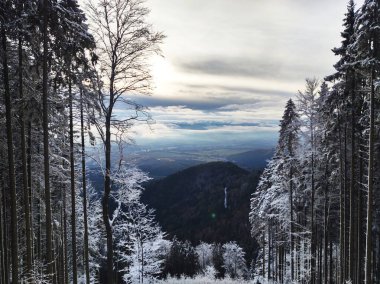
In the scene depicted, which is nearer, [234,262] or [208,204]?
[234,262]

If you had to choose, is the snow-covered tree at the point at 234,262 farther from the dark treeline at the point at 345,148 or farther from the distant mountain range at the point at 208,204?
the dark treeline at the point at 345,148

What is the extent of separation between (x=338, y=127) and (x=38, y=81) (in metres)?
17.2

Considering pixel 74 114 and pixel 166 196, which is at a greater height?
pixel 74 114

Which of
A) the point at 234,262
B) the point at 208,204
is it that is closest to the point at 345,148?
the point at 234,262

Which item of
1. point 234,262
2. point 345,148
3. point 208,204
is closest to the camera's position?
point 345,148

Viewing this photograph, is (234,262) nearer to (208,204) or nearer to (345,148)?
(345,148)

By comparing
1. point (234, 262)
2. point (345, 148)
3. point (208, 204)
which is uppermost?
point (345, 148)

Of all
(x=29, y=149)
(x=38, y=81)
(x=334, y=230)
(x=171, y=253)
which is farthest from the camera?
(x=171, y=253)

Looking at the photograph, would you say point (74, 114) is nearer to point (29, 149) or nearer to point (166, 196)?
point (29, 149)

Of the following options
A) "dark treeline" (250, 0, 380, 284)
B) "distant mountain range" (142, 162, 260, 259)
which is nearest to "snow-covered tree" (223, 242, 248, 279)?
"distant mountain range" (142, 162, 260, 259)

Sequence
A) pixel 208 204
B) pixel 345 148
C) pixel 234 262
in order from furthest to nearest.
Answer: pixel 208 204
pixel 234 262
pixel 345 148

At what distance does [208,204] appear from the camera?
161 m

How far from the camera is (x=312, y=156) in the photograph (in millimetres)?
25500

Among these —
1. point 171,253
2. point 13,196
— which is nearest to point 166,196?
point 171,253
